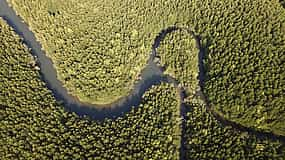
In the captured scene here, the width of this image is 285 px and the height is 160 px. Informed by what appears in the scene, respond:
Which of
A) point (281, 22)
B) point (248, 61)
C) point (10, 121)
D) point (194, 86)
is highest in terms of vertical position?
point (281, 22)

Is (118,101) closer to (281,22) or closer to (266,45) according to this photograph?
(266,45)

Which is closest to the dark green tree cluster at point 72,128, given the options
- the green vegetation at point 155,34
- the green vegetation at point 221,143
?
the green vegetation at point 221,143

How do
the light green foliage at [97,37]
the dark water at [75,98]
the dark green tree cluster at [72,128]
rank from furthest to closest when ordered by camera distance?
the light green foliage at [97,37] → the dark water at [75,98] → the dark green tree cluster at [72,128]

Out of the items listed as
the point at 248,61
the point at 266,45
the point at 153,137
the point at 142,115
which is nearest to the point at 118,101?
the point at 142,115

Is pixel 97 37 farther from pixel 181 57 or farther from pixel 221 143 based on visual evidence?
pixel 221 143

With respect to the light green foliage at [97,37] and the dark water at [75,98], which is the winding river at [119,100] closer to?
the dark water at [75,98]
